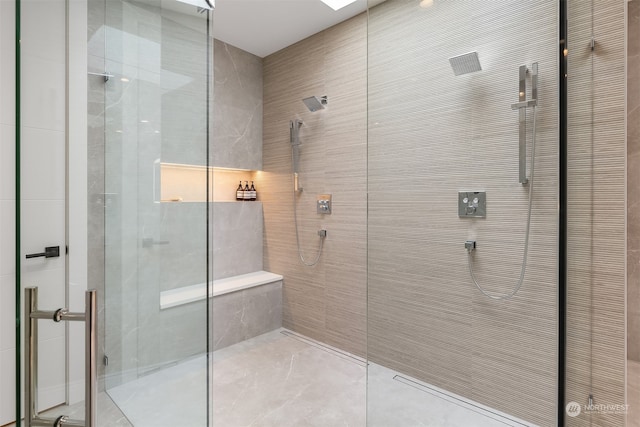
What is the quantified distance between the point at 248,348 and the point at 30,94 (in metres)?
2.46

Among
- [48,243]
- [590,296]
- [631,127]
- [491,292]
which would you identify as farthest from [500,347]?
[48,243]

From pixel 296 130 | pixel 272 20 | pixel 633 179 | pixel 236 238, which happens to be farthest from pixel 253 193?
pixel 633 179

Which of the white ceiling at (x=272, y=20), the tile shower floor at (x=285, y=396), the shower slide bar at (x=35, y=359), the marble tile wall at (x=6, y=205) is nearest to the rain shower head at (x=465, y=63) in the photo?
the white ceiling at (x=272, y=20)

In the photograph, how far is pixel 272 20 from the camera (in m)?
2.61

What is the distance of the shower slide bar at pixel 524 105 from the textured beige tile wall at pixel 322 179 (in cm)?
119

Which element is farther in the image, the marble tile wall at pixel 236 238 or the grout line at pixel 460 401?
the marble tile wall at pixel 236 238

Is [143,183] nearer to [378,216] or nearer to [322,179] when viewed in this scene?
[378,216]

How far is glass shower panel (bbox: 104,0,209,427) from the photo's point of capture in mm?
958

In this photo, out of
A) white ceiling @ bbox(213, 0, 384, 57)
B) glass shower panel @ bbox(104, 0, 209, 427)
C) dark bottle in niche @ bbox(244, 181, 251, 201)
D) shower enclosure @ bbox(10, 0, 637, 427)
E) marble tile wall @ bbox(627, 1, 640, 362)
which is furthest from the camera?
dark bottle in niche @ bbox(244, 181, 251, 201)

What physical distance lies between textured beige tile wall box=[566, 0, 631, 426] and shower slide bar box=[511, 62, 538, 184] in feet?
0.41

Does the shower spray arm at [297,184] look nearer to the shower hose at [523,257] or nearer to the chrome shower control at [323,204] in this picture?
the chrome shower control at [323,204]

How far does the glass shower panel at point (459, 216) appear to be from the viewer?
56.9 inches

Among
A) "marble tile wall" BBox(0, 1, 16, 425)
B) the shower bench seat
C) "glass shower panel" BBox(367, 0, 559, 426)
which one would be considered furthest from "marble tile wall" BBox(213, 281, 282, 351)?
"glass shower panel" BBox(367, 0, 559, 426)

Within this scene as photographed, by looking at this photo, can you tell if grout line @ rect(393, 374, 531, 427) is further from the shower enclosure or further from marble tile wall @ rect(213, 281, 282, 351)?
marble tile wall @ rect(213, 281, 282, 351)
